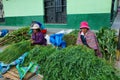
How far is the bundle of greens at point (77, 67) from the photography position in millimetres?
3055

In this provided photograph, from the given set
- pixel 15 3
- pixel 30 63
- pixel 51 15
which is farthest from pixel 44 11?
pixel 30 63

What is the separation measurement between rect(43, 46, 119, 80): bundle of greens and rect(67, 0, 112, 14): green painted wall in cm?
396

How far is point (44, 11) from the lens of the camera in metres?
8.38

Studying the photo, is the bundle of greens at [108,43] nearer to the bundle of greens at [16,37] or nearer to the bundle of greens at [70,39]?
the bundle of greens at [70,39]

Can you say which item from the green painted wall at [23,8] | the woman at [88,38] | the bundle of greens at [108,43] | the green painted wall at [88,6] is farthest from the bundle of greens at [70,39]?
the green painted wall at [23,8]

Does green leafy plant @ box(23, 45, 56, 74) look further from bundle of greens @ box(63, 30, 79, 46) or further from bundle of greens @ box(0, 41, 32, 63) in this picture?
bundle of greens @ box(63, 30, 79, 46)

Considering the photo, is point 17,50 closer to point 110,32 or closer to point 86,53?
point 86,53

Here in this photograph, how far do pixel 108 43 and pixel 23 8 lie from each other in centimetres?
524

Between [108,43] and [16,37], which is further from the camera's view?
[16,37]

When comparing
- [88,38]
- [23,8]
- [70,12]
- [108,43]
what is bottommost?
[108,43]

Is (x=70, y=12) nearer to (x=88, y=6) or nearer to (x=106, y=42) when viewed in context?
(x=88, y=6)

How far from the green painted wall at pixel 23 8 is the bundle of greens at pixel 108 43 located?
150 inches

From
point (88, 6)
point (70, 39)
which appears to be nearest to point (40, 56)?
point (70, 39)

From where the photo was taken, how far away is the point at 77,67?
124 inches
